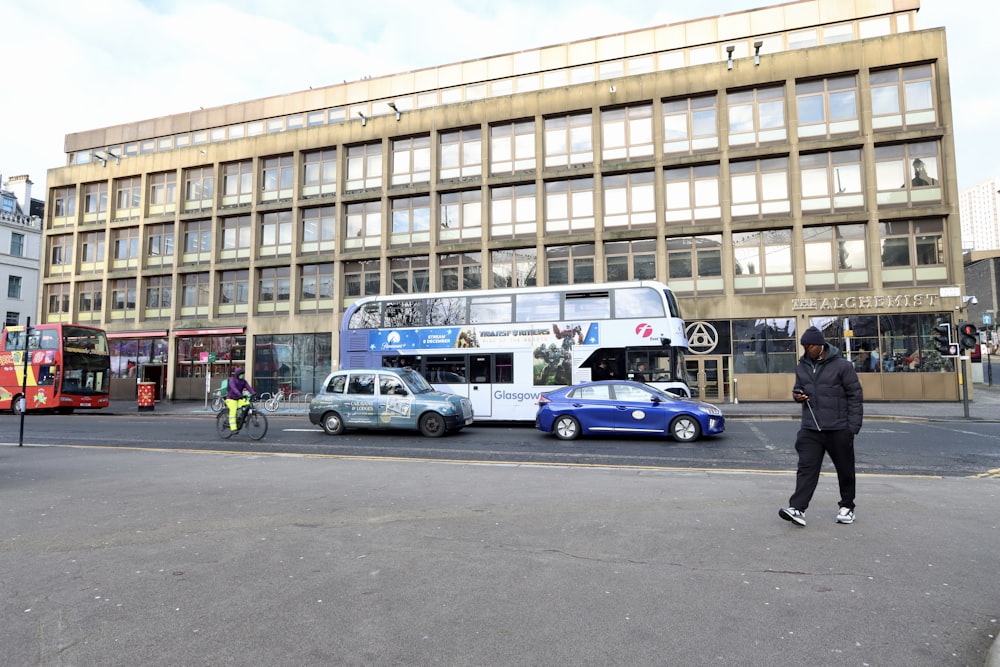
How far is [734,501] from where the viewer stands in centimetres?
643

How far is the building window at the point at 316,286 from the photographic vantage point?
3216 cm

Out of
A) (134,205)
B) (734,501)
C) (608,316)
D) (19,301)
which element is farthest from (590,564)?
(19,301)

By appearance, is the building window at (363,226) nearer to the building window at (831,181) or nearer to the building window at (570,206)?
the building window at (570,206)

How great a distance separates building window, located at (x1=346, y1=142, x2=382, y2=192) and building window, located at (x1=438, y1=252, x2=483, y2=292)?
6190 mm

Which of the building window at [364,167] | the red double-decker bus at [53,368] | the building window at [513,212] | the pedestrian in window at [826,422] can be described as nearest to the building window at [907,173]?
the building window at [513,212]

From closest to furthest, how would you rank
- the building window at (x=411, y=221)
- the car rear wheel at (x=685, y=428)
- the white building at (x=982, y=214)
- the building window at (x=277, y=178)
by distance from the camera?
the car rear wheel at (x=685, y=428), the building window at (x=411, y=221), the building window at (x=277, y=178), the white building at (x=982, y=214)

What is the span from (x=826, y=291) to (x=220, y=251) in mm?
31999

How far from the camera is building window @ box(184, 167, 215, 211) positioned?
3562cm

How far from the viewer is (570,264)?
28.1 metres

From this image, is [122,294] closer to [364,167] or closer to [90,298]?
[90,298]

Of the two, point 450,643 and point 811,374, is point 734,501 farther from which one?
point 450,643

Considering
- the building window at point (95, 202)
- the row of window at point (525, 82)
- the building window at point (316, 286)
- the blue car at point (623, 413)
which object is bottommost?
the blue car at point (623, 413)

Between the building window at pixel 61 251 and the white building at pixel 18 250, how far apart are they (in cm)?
1445

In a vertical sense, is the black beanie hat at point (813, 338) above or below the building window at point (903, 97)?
below
